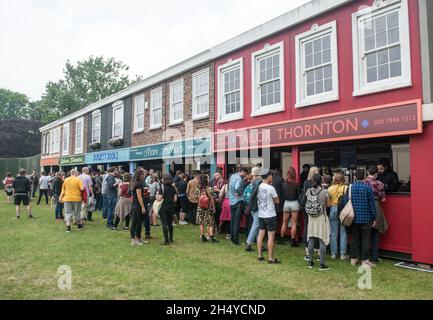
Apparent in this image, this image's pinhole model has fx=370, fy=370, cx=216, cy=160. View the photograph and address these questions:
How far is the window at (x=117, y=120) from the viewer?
759 inches

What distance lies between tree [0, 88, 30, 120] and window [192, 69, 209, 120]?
5841 centimetres

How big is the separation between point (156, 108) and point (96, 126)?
718 centimetres

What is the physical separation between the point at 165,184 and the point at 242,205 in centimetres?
197

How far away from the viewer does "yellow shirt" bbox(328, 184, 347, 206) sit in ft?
25.5

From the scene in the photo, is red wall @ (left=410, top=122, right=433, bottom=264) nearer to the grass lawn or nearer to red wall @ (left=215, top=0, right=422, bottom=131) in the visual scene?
the grass lawn

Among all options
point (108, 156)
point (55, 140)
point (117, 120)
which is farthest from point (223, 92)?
point (55, 140)

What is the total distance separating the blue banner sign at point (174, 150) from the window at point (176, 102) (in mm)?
1067

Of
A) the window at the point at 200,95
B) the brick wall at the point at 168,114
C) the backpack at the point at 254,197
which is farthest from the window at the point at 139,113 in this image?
the backpack at the point at 254,197

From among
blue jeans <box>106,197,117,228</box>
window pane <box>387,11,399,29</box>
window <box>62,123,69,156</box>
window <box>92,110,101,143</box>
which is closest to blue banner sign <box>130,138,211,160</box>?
blue jeans <box>106,197,117,228</box>

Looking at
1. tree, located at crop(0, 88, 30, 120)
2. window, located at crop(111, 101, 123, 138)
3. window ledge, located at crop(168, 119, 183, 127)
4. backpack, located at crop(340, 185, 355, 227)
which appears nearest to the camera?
backpack, located at crop(340, 185, 355, 227)

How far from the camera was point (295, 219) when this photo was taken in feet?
28.9

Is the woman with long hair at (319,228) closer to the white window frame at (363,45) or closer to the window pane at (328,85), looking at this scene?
the white window frame at (363,45)

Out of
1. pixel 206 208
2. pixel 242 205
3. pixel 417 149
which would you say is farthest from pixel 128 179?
pixel 417 149

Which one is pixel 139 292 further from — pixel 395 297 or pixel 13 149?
pixel 13 149
